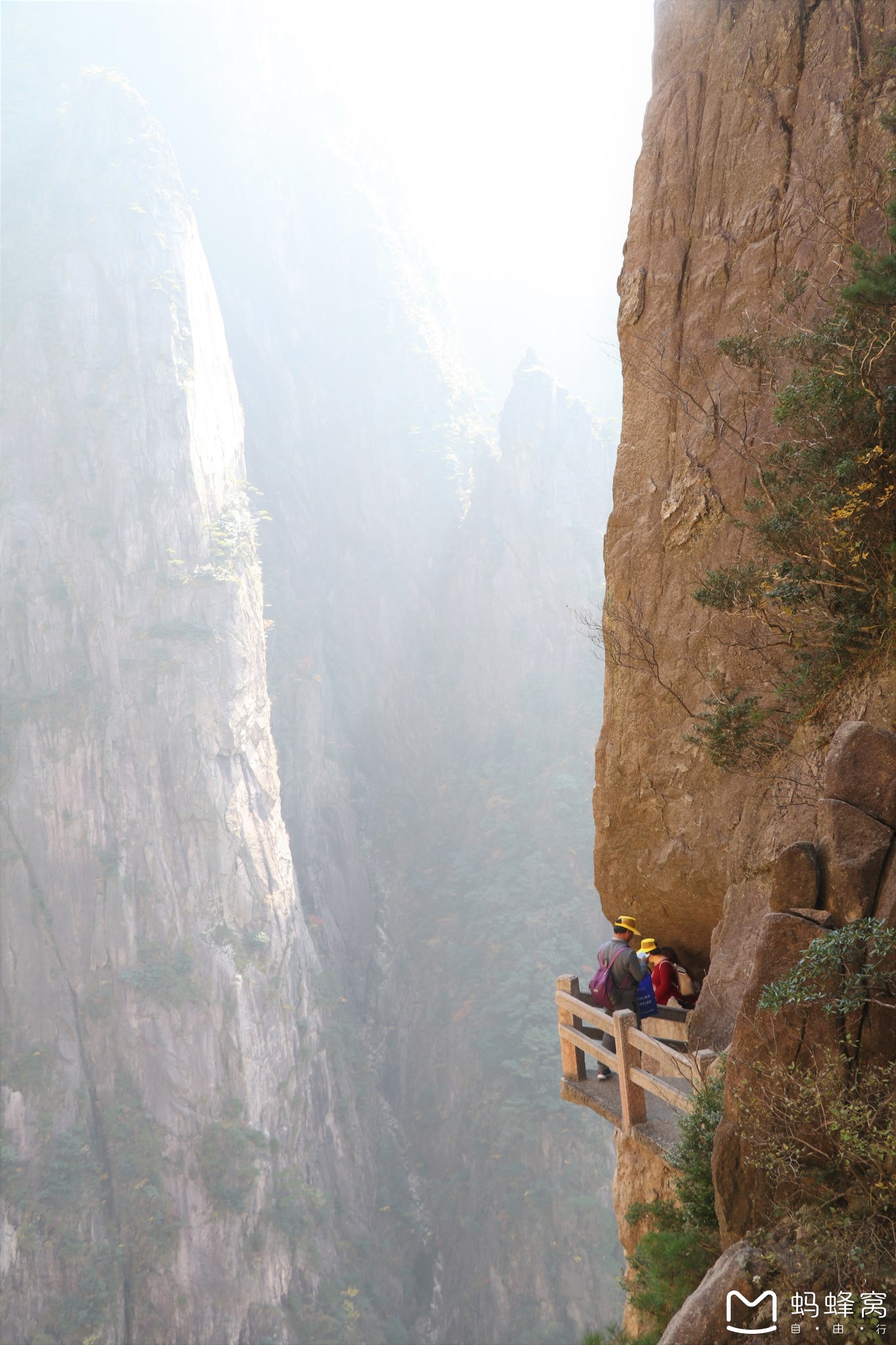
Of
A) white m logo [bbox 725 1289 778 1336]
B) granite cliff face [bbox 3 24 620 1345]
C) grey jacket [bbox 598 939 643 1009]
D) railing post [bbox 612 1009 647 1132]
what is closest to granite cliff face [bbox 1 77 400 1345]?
granite cliff face [bbox 3 24 620 1345]

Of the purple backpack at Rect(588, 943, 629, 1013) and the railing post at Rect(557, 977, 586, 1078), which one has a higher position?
the purple backpack at Rect(588, 943, 629, 1013)

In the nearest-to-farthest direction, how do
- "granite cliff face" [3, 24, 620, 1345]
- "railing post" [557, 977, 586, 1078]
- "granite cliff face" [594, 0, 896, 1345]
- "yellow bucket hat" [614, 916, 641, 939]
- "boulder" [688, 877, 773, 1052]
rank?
"boulder" [688, 877, 773, 1052] → "granite cliff face" [594, 0, 896, 1345] → "yellow bucket hat" [614, 916, 641, 939] → "railing post" [557, 977, 586, 1078] → "granite cliff face" [3, 24, 620, 1345]

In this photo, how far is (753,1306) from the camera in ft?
8.83

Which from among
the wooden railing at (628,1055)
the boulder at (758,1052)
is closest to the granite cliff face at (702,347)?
the wooden railing at (628,1055)

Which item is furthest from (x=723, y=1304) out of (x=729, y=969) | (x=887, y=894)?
(x=729, y=969)

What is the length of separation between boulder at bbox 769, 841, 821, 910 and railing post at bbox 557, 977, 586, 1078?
3.14 meters

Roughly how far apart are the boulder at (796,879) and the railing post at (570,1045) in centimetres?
314

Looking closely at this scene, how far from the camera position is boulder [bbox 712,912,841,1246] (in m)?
3.04

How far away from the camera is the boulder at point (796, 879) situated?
3.46 metres

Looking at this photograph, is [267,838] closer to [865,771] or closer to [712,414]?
[712,414]

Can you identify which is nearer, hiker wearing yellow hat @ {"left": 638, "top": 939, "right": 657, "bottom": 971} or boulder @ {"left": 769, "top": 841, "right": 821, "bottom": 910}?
boulder @ {"left": 769, "top": 841, "right": 821, "bottom": 910}

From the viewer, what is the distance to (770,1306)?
8.73 feet

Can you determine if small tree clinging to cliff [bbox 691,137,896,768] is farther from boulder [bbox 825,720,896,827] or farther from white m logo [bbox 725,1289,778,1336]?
white m logo [bbox 725,1289,778,1336]

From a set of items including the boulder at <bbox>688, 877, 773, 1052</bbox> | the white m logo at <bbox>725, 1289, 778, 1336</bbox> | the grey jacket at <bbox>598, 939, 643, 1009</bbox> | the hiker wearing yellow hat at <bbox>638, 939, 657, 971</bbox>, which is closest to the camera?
the white m logo at <bbox>725, 1289, 778, 1336</bbox>
